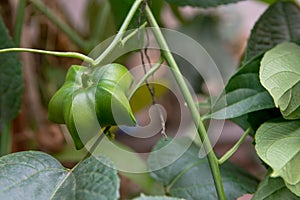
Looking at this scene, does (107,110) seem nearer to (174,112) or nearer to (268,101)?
(268,101)

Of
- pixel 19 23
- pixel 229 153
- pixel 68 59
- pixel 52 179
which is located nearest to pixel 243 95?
pixel 229 153

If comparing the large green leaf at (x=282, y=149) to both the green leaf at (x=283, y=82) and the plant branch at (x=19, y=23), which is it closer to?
the green leaf at (x=283, y=82)

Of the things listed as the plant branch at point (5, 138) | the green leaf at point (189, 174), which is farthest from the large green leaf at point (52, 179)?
the plant branch at point (5, 138)

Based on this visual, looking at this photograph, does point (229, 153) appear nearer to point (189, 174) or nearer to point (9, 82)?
point (189, 174)

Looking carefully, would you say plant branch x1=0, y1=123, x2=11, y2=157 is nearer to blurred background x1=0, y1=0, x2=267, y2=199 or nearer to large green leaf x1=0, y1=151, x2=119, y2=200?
blurred background x1=0, y1=0, x2=267, y2=199

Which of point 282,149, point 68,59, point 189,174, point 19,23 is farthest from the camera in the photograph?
point 68,59

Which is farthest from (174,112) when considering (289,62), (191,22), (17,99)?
(289,62)
